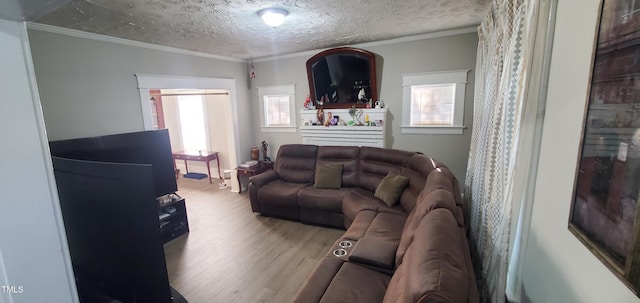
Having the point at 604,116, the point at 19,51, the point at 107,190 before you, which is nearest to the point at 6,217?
the point at 107,190

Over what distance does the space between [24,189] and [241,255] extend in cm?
246

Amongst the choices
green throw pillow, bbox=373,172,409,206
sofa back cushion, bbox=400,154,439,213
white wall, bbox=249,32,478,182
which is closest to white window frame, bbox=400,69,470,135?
white wall, bbox=249,32,478,182

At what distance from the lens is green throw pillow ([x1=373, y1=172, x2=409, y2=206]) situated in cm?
315

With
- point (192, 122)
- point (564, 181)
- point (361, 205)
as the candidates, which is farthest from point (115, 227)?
point (192, 122)

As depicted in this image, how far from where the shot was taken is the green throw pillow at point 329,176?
3.78 metres

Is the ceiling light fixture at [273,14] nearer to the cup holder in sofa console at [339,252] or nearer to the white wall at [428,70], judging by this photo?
the white wall at [428,70]

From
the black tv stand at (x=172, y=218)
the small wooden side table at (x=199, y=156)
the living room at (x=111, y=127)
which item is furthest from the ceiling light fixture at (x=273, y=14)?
the small wooden side table at (x=199, y=156)

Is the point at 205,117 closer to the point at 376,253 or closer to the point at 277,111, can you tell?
the point at 277,111

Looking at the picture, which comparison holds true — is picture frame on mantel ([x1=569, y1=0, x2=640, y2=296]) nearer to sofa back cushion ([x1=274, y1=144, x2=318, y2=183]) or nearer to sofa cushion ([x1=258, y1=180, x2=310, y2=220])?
sofa cushion ([x1=258, y1=180, x2=310, y2=220])

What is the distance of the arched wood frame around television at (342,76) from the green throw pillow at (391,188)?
58.2 inches

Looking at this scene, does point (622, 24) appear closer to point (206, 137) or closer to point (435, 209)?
point (435, 209)

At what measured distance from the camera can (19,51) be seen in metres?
0.66

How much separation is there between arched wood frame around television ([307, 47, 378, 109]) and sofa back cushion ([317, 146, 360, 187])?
0.84 m

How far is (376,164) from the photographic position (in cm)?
373
